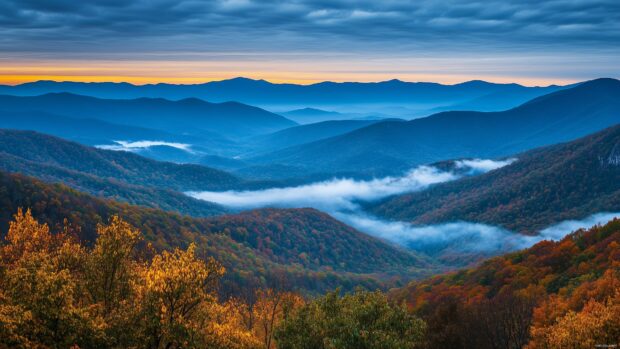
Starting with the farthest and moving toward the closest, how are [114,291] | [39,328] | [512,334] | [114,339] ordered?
[512,334] < [114,291] < [114,339] < [39,328]

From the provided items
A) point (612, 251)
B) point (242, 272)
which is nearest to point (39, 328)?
point (612, 251)

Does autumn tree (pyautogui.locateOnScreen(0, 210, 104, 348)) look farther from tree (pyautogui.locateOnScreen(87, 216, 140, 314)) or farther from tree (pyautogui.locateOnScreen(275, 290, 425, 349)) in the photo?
tree (pyautogui.locateOnScreen(275, 290, 425, 349))

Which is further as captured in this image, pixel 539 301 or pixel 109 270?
pixel 539 301

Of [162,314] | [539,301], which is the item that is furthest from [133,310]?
[539,301]

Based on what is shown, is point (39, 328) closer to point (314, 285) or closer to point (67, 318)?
point (67, 318)

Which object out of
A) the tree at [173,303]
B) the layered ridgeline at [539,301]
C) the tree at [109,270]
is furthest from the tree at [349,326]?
the tree at [109,270]

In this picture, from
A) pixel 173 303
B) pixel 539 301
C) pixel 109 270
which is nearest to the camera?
pixel 173 303

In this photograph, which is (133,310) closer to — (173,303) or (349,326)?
(173,303)

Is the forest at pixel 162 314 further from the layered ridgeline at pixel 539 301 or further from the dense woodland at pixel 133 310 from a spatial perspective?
the layered ridgeline at pixel 539 301
